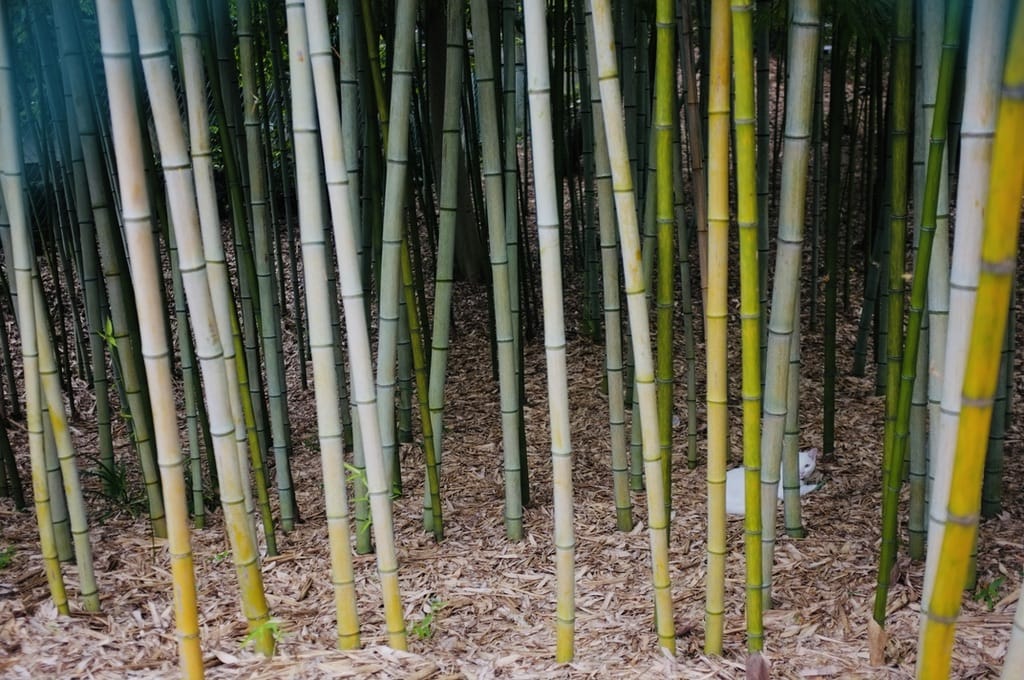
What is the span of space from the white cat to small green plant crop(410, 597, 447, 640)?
0.92 meters

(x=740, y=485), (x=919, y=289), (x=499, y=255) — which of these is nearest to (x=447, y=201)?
(x=499, y=255)

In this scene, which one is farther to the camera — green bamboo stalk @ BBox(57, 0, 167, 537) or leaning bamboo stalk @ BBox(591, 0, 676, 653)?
green bamboo stalk @ BBox(57, 0, 167, 537)

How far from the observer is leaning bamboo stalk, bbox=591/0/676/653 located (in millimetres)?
1429

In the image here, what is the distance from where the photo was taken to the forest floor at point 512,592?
1736 mm

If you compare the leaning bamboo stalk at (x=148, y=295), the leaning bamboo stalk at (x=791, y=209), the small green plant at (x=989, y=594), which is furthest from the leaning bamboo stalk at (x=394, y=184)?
the small green plant at (x=989, y=594)

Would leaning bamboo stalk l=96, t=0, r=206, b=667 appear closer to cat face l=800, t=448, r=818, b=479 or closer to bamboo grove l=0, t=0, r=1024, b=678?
bamboo grove l=0, t=0, r=1024, b=678

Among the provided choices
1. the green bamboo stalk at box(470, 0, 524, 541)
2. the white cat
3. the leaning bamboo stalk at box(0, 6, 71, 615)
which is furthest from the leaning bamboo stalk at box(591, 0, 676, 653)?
the leaning bamboo stalk at box(0, 6, 71, 615)

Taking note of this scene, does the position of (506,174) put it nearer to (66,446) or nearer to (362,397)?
(362,397)

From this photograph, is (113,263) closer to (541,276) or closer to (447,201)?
(447,201)

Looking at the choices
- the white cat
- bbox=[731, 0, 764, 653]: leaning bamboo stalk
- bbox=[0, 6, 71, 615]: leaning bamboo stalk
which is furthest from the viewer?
the white cat

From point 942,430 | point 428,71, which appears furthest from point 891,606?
point 428,71

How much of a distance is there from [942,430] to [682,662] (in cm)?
73

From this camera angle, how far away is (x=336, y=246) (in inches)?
61.1

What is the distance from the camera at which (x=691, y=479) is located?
9.04ft
